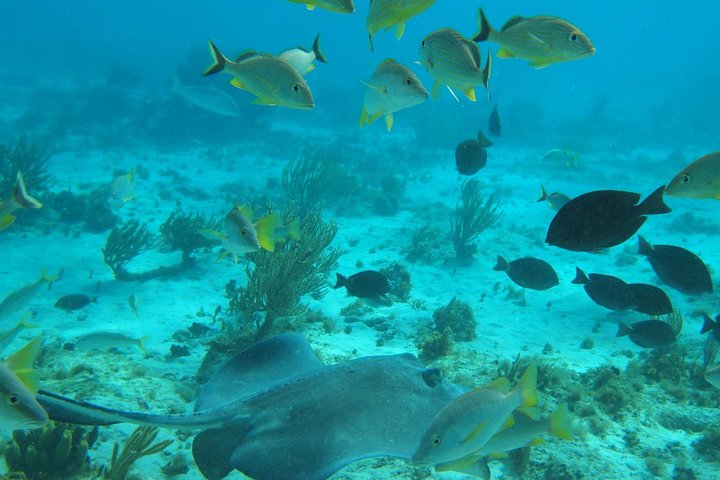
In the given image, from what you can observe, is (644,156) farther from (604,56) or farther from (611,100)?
(604,56)

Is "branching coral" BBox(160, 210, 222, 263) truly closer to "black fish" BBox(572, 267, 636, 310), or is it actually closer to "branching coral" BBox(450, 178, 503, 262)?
"branching coral" BBox(450, 178, 503, 262)

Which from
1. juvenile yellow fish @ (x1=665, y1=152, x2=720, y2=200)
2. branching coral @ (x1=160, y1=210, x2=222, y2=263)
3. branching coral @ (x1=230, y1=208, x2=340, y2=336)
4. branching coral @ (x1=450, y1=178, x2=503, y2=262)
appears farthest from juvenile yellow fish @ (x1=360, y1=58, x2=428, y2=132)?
branching coral @ (x1=450, y1=178, x2=503, y2=262)

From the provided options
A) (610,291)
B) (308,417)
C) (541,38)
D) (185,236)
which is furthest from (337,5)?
(185,236)

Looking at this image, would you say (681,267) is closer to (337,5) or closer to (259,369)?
(337,5)

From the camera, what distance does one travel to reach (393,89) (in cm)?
429

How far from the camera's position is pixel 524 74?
59281mm

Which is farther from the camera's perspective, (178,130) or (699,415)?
(178,130)

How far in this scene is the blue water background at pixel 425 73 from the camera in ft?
115

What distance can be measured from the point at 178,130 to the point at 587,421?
26.7m

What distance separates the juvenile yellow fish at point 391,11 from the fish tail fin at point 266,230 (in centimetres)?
240

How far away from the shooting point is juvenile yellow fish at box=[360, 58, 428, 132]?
13.8ft

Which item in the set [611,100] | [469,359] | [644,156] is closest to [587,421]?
[469,359]

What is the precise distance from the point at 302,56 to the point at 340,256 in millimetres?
7164

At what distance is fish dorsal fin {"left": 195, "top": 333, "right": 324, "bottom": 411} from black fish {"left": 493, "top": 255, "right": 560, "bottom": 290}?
4.13 m
